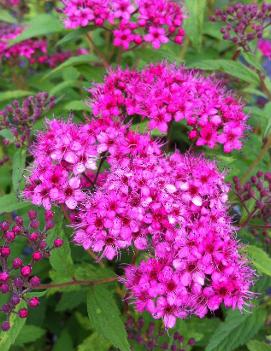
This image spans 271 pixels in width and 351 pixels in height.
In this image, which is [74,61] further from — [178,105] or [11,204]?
[11,204]

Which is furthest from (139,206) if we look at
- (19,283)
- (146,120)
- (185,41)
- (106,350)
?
(185,41)

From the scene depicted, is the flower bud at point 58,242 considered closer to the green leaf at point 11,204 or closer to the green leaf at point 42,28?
the green leaf at point 11,204

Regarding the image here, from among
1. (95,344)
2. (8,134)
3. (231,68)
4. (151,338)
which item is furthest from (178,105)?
(95,344)

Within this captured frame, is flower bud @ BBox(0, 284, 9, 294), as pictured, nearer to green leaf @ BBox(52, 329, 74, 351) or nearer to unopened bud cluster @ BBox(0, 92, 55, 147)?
unopened bud cluster @ BBox(0, 92, 55, 147)

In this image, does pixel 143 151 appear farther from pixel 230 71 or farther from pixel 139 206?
pixel 230 71

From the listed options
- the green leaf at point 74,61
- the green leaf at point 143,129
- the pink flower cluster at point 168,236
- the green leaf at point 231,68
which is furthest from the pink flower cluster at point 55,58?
the pink flower cluster at point 168,236

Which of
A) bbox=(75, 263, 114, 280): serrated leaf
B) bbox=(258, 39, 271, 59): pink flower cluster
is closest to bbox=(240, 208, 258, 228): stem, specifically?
bbox=(75, 263, 114, 280): serrated leaf

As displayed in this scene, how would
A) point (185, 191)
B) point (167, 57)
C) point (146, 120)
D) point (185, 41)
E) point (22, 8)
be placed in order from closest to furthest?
point (185, 191)
point (146, 120)
point (167, 57)
point (185, 41)
point (22, 8)

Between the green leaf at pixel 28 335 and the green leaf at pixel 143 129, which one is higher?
the green leaf at pixel 143 129
